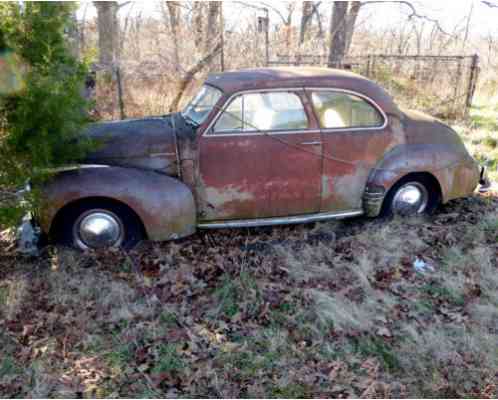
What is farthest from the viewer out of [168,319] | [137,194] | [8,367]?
[137,194]

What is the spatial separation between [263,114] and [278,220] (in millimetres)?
1170

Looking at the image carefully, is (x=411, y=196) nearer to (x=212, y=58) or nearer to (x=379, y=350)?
(x=379, y=350)

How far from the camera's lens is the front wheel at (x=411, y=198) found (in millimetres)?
5086

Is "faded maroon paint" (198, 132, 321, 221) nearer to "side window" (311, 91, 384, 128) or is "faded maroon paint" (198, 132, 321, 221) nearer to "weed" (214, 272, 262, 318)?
"side window" (311, 91, 384, 128)

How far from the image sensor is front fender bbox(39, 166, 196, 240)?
407 centimetres

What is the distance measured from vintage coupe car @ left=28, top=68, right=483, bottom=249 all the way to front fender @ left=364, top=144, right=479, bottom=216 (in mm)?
13

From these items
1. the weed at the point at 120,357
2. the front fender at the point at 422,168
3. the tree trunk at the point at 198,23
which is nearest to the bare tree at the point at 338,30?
the tree trunk at the point at 198,23

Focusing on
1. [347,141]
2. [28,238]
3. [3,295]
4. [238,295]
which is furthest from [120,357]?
[347,141]

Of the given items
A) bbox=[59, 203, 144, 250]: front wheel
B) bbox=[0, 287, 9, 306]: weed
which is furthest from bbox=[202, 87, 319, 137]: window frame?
bbox=[0, 287, 9, 306]: weed

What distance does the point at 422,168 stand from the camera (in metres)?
4.96

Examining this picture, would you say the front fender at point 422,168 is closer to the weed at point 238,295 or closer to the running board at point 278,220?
the running board at point 278,220

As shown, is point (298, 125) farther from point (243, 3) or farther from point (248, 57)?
point (243, 3)

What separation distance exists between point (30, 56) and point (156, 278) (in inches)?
87.0

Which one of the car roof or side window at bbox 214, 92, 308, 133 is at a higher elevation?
the car roof
